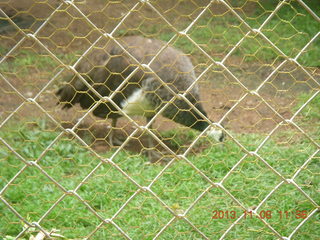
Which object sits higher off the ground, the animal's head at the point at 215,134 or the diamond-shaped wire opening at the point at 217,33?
the diamond-shaped wire opening at the point at 217,33

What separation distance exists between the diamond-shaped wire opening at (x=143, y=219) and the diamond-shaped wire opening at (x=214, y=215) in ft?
0.62

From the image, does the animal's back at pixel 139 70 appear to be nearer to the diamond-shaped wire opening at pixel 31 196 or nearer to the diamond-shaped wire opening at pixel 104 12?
the diamond-shaped wire opening at pixel 31 196

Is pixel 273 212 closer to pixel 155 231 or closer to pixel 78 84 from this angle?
pixel 155 231

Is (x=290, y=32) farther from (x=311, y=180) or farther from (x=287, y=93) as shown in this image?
(x=311, y=180)

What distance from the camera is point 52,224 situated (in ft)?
8.95

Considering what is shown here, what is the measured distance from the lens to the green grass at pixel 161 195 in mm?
2633

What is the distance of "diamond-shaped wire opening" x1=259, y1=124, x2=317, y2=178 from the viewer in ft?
10.5

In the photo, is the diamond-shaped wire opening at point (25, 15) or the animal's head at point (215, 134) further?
the diamond-shaped wire opening at point (25, 15)

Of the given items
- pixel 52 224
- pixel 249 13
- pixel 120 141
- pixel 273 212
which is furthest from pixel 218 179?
pixel 249 13

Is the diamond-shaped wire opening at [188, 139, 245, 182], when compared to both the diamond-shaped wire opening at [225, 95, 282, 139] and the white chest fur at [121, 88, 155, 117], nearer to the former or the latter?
the diamond-shaped wire opening at [225, 95, 282, 139]

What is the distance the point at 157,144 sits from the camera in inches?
143

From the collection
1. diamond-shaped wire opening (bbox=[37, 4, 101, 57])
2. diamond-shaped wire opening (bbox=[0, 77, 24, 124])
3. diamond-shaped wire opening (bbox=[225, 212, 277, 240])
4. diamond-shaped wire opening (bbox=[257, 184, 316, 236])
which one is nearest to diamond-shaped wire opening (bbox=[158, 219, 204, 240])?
diamond-shaped wire opening (bbox=[225, 212, 277, 240])

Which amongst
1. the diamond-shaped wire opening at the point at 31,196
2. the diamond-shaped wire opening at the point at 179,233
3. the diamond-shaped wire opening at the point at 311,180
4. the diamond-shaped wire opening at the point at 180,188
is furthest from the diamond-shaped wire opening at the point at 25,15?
the diamond-shaped wire opening at the point at 311,180

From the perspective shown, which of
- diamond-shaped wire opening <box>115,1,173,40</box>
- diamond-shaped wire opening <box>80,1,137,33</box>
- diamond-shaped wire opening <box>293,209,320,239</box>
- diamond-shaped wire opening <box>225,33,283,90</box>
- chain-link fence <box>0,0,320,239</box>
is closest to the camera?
chain-link fence <box>0,0,320,239</box>
